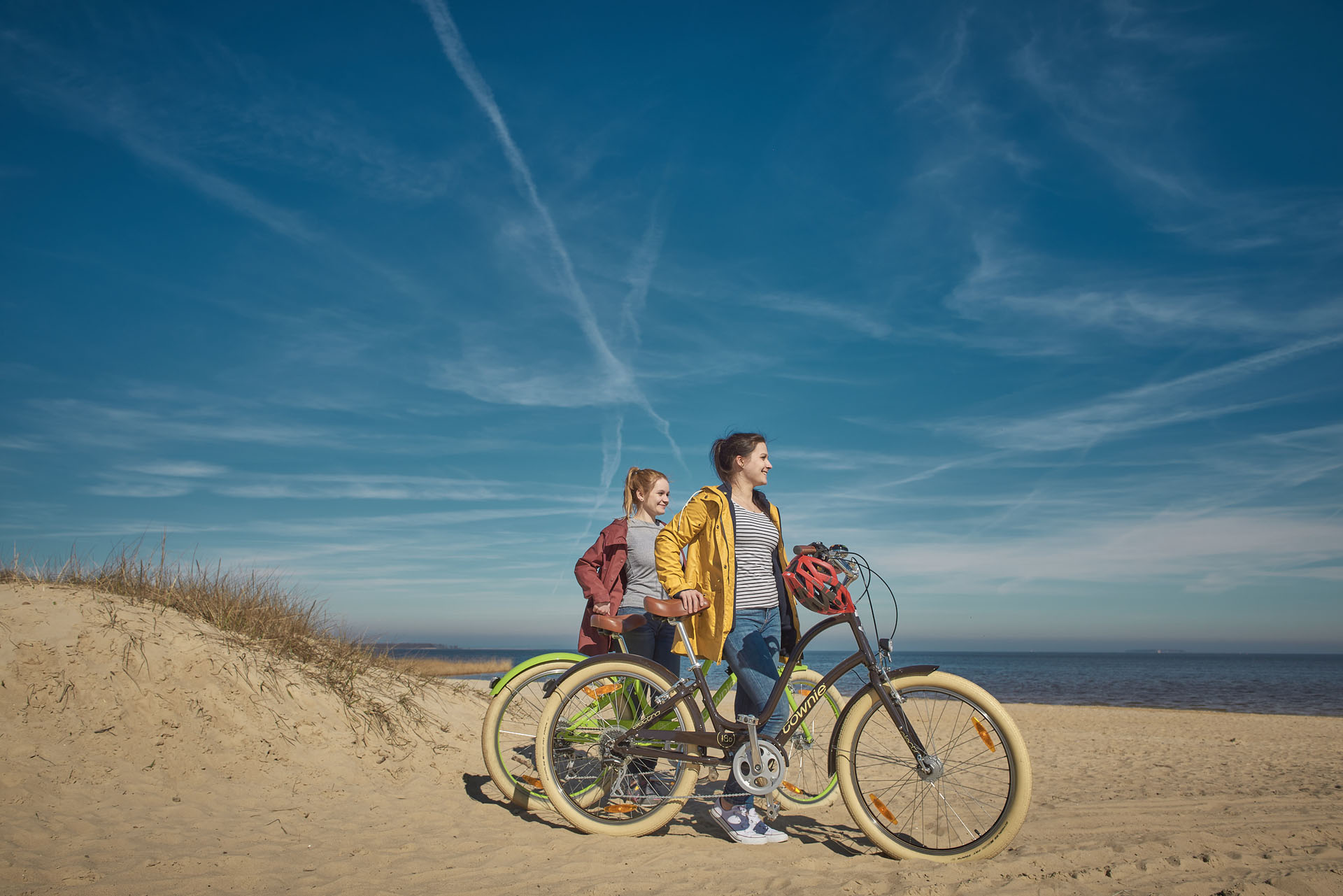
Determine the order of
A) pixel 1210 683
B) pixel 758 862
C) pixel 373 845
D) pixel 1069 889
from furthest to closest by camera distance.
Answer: pixel 1210 683 → pixel 373 845 → pixel 758 862 → pixel 1069 889

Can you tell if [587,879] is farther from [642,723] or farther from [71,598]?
[71,598]

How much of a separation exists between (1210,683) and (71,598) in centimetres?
4437

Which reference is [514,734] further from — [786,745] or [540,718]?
[786,745]

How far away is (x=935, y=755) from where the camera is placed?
11.2 feet

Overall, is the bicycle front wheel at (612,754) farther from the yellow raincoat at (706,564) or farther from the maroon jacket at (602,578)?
the maroon jacket at (602,578)

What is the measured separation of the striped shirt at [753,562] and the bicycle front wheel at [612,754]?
0.61 m

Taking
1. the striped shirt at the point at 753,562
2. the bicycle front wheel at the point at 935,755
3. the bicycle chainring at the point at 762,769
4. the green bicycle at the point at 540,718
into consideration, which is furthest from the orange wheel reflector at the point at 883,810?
the striped shirt at the point at 753,562

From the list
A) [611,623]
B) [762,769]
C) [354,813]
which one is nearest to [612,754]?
[611,623]

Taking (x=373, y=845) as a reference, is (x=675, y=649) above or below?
above

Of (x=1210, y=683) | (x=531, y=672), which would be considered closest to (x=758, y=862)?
(x=531, y=672)

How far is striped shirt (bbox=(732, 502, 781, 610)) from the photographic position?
3.92 m

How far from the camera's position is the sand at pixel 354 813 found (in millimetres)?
3068

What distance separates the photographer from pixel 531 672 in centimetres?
456

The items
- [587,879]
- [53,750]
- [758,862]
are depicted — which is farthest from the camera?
[53,750]
